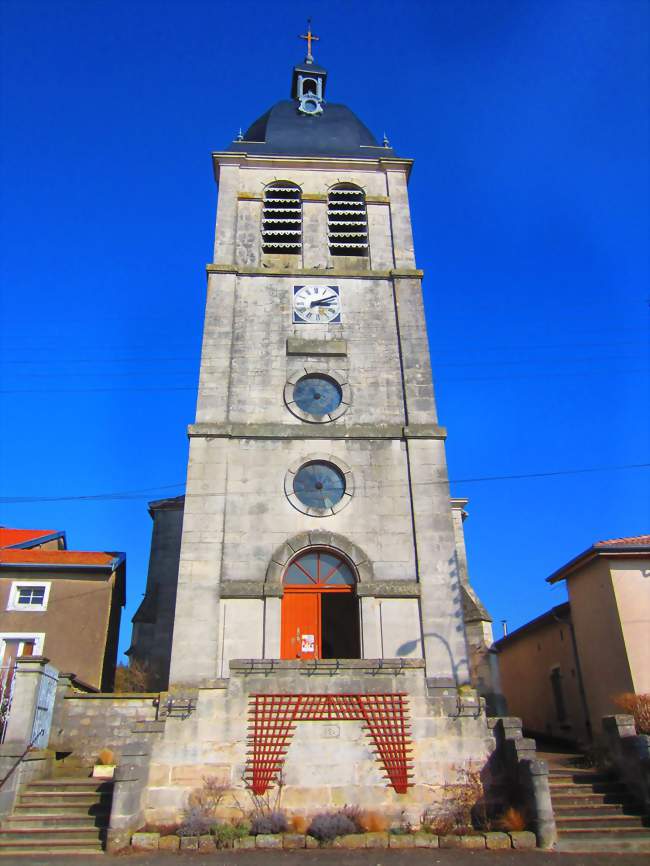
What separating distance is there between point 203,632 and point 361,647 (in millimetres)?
3340

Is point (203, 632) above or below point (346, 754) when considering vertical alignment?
above

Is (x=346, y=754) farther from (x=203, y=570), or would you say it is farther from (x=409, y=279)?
(x=409, y=279)

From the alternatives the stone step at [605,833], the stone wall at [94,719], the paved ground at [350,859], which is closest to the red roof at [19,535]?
the stone wall at [94,719]

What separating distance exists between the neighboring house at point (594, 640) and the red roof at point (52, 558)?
40.8 ft

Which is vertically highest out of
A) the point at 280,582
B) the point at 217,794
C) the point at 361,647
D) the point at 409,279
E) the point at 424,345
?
the point at 409,279

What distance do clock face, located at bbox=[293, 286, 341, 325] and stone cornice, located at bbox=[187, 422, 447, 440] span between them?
3.46 metres

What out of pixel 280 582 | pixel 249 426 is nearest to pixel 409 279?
pixel 249 426

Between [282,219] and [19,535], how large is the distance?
1324 cm

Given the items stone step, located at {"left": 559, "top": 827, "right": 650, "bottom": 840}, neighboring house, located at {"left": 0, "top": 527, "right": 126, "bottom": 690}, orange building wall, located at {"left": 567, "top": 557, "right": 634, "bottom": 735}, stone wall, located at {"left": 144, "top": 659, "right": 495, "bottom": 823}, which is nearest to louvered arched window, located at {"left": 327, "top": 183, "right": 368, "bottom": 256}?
orange building wall, located at {"left": 567, "top": 557, "right": 634, "bottom": 735}

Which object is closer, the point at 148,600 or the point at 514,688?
the point at 148,600

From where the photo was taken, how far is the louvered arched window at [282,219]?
1927 cm

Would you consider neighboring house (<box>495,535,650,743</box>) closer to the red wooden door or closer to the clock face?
the red wooden door

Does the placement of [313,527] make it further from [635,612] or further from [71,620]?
[635,612]

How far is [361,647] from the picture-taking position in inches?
536
